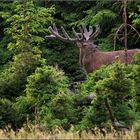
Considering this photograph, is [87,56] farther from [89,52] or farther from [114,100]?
[114,100]

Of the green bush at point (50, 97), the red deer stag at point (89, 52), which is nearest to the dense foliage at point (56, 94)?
the green bush at point (50, 97)

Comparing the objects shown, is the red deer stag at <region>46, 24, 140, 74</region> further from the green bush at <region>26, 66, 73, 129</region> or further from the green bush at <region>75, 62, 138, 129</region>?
the green bush at <region>75, 62, 138, 129</region>

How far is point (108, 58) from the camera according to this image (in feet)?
62.4

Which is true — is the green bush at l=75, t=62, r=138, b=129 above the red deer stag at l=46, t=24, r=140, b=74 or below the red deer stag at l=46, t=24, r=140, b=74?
below

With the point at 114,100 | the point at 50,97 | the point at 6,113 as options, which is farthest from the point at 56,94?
the point at 114,100

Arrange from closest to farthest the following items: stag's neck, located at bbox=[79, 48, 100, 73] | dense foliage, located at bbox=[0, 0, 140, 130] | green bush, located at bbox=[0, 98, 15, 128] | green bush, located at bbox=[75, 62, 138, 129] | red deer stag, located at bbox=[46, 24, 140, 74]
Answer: green bush, located at bbox=[75, 62, 138, 129] → dense foliage, located at bbox=[0, 0, 140, 130] → green bush, located at bbox=[0, 98, 15, 128] → red deer stag, located at bbox=[46, 24, 140, 74] → stag's neck, located at bbox=[79, 48, 100, 73]

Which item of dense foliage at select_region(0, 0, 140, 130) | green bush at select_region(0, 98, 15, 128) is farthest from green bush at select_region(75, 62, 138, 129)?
green bush at select_region(0, 98, 15, 128)

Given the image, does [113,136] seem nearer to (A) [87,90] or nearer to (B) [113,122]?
(B) [113,122]

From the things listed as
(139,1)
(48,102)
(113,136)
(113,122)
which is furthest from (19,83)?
(139,1)

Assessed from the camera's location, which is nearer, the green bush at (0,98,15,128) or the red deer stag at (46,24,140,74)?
the green bush at (0,98,15,128)

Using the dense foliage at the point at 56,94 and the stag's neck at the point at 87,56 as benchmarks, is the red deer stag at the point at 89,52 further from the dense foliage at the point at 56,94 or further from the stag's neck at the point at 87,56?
the dense foliage at the point at 56,94

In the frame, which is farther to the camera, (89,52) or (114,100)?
(89,52)

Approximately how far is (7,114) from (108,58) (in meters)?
6.07

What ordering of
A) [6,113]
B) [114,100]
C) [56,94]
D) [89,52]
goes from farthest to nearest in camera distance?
[89,52], [56,94], [6,113], [114,100]
